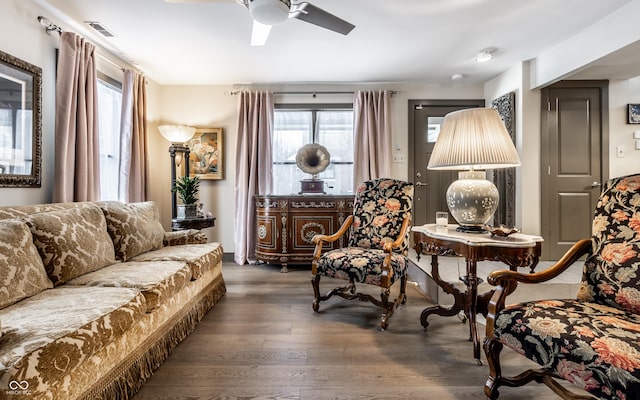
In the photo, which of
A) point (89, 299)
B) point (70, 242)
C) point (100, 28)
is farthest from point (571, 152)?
point (100, 28)

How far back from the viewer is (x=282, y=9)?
5.58 feet

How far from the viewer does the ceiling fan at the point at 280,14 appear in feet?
5.50

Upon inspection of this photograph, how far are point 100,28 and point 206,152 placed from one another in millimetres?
1731

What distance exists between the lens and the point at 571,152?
138 inches

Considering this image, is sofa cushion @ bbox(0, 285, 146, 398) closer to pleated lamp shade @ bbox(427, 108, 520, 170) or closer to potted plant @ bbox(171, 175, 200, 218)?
potted plant @ bbox(171, 175, 200, 218)

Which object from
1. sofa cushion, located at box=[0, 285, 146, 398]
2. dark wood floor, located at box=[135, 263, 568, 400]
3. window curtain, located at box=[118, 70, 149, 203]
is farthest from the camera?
window curtain, located at box=[118, 70, 149, 203]

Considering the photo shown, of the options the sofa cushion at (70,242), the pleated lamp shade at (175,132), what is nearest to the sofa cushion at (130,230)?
the sofa cushion at (70,242)

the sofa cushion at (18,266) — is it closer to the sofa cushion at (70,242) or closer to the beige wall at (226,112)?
the sofa cushion at (70,242)

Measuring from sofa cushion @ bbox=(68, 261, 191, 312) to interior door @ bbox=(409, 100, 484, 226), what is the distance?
10.3 feet

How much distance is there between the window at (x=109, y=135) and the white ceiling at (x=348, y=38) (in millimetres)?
386

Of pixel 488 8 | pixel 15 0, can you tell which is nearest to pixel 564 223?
pixel 488 8

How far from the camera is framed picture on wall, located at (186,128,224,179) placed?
4141 mm

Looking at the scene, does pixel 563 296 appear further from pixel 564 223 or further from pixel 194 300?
pixel 194 300

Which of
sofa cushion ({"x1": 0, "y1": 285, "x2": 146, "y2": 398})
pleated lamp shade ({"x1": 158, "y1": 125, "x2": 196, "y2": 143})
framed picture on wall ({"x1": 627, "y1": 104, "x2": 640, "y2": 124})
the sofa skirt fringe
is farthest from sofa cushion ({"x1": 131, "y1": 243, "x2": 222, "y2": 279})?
framed picture on wall ({"x1": 627, "y1": 104, "x2": 640, "y2": 124})
